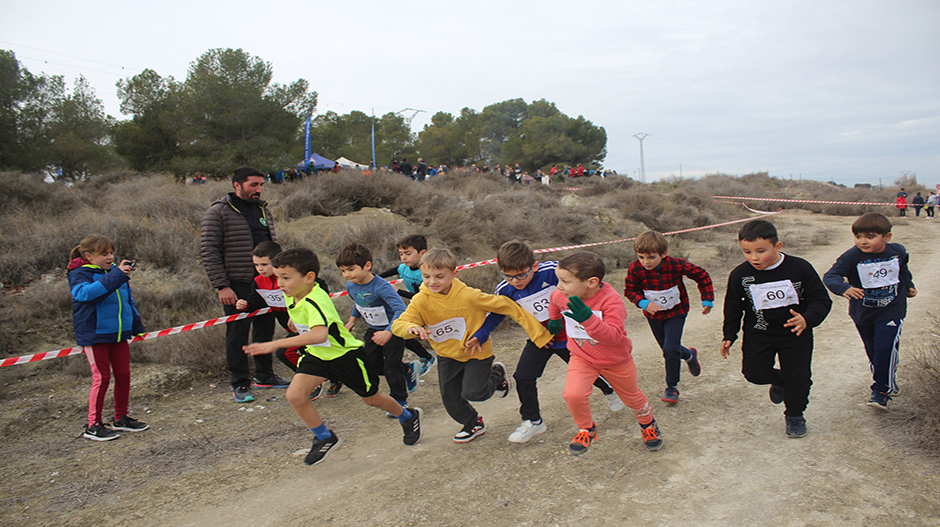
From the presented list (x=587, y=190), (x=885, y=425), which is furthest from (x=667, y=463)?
(x=587, y=190)

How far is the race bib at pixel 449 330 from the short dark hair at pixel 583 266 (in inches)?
34.2

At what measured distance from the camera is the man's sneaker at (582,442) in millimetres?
3443

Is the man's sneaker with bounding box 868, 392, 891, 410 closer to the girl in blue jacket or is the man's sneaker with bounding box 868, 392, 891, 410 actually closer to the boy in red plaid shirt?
the boy in red plaid shirt

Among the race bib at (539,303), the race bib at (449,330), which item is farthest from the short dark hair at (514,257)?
the race bib at (449,330)

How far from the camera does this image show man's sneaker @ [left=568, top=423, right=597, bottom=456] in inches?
136

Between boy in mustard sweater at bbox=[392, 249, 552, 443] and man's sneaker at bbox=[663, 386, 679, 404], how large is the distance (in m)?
1.40

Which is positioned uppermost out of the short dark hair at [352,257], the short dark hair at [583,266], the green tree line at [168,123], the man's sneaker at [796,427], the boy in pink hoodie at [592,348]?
the green tree line at [168,123]

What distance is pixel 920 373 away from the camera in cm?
354

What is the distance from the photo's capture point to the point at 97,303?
4180 mm

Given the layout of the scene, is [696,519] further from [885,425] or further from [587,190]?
[587,190]

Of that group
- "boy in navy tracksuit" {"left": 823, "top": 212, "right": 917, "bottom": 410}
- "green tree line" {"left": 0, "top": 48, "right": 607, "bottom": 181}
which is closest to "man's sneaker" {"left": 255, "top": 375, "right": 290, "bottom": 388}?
"boy in navy tracksuit" {"left": 823, "top": 212, "right": 917, "bottom": 410}

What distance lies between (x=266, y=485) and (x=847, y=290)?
434 centimetres

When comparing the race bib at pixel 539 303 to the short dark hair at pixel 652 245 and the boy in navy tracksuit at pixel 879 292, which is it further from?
the boy in navy tracksuit at pixel 879 292

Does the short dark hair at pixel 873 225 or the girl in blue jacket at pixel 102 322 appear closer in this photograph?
the short dark hair at pixel 873 225
